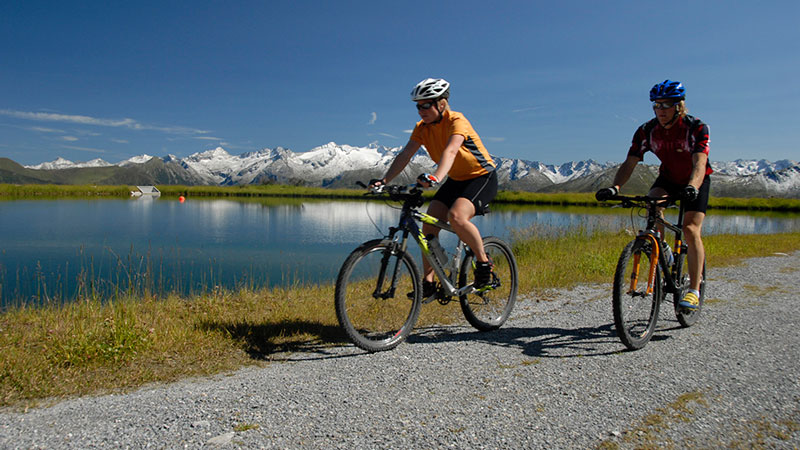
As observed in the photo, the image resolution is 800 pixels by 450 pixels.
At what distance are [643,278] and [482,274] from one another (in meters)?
1.57

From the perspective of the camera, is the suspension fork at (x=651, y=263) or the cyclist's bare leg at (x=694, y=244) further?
the cyclist's bare leg at (x=694, y=244)

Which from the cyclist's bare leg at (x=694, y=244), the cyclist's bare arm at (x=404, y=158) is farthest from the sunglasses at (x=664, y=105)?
the cyclist's bare arm at (x=404, y=158)

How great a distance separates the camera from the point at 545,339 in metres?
4.77

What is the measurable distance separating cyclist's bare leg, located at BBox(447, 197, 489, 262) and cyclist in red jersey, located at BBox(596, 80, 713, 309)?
1.28 metres

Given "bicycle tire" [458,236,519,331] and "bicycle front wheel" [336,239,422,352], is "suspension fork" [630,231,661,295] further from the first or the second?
"bicycle front wheel" [336,239,422,352]

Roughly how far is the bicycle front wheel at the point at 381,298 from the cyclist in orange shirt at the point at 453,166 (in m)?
0.33

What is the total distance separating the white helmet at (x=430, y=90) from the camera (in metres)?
4.54

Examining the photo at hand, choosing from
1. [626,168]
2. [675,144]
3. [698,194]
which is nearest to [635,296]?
[698,194]

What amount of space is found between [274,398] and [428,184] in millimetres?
2158

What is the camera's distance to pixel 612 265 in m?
9.55

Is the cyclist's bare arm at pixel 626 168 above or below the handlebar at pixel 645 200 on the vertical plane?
above

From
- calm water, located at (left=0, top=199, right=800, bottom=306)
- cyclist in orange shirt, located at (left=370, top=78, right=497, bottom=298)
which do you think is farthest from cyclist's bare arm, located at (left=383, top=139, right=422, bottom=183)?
calm water, located at (left=0, top=199, right=800, bottom=306)

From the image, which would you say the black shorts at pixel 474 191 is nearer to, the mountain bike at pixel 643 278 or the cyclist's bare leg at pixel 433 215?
the cyclist's bare leg at pixel 433 215

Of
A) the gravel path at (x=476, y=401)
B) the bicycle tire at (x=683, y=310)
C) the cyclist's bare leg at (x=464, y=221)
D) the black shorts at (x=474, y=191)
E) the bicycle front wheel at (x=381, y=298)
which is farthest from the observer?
the bicycle tire at (x=683, y=310)
